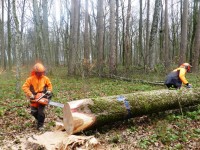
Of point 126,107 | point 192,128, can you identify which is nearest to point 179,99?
point 192,128

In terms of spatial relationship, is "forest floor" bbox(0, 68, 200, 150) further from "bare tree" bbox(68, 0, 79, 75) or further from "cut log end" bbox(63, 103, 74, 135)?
"bare tree" bbox(68, 0, 79, 75)

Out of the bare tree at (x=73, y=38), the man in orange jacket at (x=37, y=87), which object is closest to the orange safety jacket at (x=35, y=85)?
the man in orange jacket at (x=37, y=87)

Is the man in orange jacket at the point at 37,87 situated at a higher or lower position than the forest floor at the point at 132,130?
higher

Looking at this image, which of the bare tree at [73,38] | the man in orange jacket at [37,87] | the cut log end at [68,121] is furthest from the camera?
the bare tree at [73,38]

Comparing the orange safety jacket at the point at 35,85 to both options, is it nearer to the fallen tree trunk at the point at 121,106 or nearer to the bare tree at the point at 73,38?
the fallen tree trunk at the point at 121,106

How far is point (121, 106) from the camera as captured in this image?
21.6 feet

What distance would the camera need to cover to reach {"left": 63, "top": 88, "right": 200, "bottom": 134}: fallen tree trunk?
20.1 ft

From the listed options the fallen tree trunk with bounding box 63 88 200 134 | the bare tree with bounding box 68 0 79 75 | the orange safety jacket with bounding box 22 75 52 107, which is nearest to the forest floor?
the fallen tree trunk with bounding box 63 88 200 134

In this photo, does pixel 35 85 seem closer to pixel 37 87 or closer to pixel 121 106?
pixel 37 87

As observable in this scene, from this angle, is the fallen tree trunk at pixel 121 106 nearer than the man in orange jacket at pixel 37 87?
Yes

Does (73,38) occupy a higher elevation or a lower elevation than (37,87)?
higher

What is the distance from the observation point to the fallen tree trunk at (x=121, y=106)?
614cm

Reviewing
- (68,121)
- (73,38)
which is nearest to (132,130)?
(68,121)

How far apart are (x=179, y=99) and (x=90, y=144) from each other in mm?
3375
